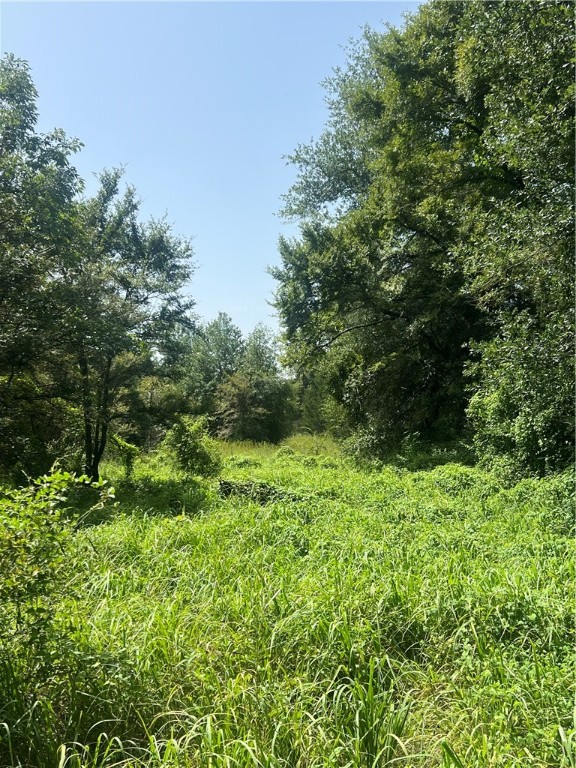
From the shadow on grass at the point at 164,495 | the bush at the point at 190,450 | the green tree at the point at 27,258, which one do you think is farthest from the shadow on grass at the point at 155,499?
the green tree at the point at 27,258

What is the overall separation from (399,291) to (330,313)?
2.13 meters

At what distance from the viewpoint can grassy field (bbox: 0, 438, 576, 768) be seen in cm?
191

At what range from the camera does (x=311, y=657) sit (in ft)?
8.18

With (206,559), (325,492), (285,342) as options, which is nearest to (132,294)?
(285,342)

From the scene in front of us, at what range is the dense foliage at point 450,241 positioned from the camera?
5.30 meters

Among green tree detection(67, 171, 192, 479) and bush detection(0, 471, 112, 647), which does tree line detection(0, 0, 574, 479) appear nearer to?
green tree detection(67, 171, 192, 479)

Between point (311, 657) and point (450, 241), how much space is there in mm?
10593

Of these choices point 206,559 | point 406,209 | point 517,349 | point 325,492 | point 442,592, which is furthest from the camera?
point 406,209

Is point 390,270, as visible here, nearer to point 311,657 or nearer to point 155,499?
point 155,499

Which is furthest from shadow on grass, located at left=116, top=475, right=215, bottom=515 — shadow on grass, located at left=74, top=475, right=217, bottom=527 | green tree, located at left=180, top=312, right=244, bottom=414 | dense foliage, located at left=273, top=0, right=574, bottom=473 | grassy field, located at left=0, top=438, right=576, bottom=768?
green tree, located at left=180, top=312, right=244, bottom=414

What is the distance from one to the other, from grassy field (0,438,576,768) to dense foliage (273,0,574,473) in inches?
116

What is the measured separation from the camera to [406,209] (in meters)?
10.9

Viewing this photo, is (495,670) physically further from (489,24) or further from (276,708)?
(489,24)

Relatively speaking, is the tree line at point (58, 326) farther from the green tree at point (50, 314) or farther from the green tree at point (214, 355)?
the green tree at point (214, 355)
